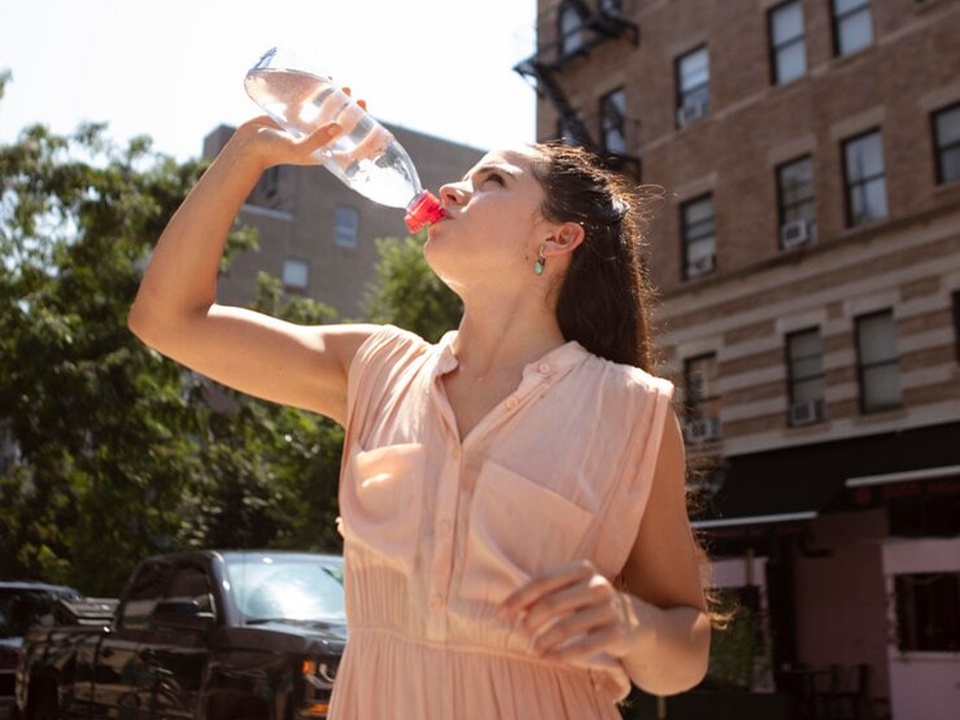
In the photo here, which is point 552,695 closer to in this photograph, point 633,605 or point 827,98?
point 633,605

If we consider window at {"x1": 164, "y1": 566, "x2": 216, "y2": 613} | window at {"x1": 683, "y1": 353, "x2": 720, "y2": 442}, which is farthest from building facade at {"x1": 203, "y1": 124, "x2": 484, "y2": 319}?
window at {"x1": 164, "y1": 566, "x2": 216, "y2": 613}

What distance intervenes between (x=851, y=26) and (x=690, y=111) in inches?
152

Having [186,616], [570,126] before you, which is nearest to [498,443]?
[186,616]

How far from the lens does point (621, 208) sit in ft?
8.04

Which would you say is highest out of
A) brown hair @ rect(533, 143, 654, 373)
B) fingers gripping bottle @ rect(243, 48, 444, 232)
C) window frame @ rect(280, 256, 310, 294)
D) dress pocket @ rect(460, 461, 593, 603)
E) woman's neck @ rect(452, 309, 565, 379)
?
window frame @ rect(280, 256, 310, 294)

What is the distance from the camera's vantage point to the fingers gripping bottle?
8.18 feet

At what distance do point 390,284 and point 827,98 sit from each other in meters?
13.0

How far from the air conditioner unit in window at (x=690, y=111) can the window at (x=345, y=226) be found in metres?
30.0

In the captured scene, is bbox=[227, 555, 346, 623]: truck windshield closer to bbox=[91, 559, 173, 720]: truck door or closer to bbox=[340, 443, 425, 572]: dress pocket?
bbox=[91, 559, 173, 720]: truck door

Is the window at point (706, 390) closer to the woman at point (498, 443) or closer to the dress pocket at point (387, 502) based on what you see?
the woman at point (498, 443)

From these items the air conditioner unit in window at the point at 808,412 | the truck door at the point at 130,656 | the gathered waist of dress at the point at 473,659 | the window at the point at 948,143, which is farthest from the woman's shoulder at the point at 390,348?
the air conditioner unit in window at the point at 808,412

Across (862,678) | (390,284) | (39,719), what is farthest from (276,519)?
A: (39,719)

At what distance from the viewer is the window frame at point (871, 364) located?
19328 mm

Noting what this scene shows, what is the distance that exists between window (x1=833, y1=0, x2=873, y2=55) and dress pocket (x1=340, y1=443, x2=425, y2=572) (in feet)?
67.3
